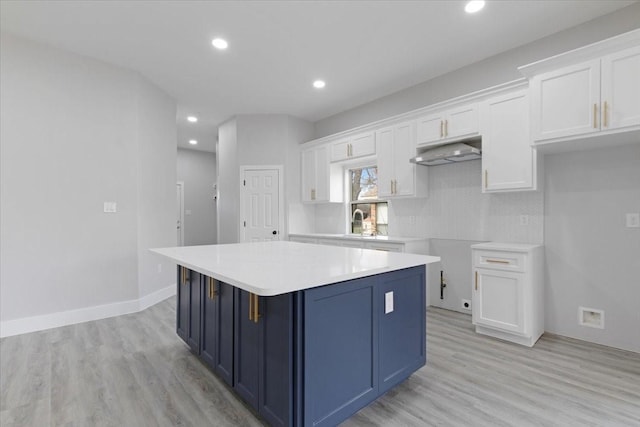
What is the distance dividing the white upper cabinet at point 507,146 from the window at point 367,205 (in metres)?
1.77

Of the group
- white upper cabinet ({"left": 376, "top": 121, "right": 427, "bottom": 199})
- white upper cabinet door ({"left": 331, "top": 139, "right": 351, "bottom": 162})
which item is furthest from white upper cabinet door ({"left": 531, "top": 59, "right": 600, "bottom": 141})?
white upper cabinet door ({"left": 331, "top": 139, "right": 351, "bottom": 162})

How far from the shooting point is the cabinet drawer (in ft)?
9.52

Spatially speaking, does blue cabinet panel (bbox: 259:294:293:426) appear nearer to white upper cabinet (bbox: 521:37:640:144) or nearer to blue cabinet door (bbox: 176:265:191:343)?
blue cabinet door (bbox: 176:265:191:343)

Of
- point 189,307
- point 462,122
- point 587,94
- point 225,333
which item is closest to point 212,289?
point 225,333

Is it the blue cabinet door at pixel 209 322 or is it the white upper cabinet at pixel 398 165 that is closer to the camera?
the blue cabinet door at pixel 209 322

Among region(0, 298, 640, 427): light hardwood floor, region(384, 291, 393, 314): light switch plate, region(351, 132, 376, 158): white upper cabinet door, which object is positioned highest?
region(351, 132, 376, 158): white upper cabinet door

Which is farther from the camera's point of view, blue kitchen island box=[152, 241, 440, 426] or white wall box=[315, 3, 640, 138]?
white wall box=[315, 3, 640, 138]

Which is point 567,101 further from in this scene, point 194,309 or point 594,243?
point 194,309

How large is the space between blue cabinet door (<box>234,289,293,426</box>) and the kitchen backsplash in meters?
2.90

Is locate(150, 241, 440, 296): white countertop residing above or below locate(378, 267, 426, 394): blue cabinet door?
above

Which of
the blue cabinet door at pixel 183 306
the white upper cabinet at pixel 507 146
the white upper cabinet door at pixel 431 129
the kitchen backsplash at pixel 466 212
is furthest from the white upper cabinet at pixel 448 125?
the blue cabinet door at pixel 183 306

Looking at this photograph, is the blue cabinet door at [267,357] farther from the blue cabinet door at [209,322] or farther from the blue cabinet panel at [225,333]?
the blue cabinet door at [209,322]

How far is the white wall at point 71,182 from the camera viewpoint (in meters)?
3.24

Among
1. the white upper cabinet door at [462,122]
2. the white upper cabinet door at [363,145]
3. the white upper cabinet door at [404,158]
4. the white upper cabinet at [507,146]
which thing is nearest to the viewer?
the white upper cabinet at [507,146]
